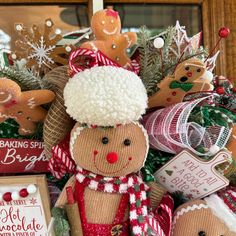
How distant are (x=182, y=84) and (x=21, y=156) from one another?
0.30 m

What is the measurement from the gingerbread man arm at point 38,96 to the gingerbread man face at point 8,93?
16mm

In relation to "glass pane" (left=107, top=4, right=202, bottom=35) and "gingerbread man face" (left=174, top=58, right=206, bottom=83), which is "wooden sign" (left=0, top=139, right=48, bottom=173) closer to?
"gingerbread man face" (left=174, top=58, right=206, bottom=83)

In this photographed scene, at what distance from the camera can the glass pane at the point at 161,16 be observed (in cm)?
146

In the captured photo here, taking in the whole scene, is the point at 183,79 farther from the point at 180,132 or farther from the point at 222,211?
the point at 222,211

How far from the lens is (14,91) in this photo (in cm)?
59

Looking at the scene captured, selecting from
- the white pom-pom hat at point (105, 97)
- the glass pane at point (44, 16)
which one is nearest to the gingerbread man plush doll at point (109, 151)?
the white pom-pom hat at point (105, 97)

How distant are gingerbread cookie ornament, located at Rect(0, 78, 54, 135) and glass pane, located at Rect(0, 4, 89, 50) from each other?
775 mm

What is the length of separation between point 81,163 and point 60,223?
0.31 feet

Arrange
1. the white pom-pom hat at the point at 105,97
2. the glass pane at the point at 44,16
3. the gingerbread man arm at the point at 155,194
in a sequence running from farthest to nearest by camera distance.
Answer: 1. the glass pane at the point at 44,16
2. the gingerbread man arm at the point at 155,194
3. the white pom-pom hat at the point at 105,97

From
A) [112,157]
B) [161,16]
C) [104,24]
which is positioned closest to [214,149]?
[112,157]

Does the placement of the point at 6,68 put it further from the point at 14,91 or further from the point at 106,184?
the point at 106,184

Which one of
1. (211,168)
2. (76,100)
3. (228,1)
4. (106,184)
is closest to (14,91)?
(76,100)

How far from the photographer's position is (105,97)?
1.84 feet

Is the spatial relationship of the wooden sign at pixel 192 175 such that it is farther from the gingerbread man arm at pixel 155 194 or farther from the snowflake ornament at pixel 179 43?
the snowflake ornament at pixel 179 43
